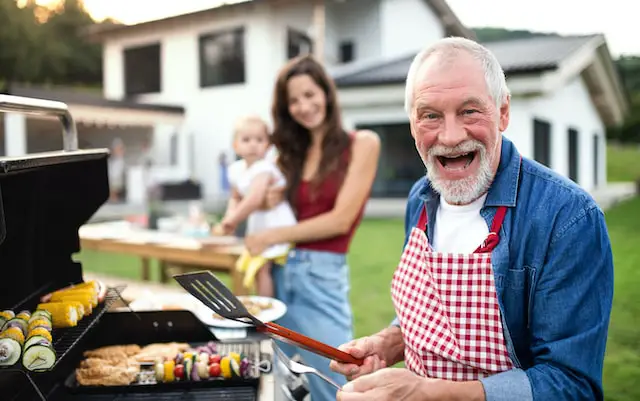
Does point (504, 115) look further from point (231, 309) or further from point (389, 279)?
point (389, 279)

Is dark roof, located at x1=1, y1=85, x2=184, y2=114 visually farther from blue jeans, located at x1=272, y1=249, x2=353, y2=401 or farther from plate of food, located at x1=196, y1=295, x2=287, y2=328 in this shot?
plate of food, located at x1=196, y1=295, x2=287, y2=328

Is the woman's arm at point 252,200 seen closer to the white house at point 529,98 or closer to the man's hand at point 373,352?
the man's hand at point 373,352

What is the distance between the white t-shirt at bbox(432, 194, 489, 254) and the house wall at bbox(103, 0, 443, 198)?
1440 centimetres

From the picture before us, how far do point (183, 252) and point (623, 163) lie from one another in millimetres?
34064

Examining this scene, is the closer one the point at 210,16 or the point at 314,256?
the point at 314,256

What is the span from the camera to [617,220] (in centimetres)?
1288

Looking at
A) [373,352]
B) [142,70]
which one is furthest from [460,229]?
[142,70]

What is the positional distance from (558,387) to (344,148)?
1.63m

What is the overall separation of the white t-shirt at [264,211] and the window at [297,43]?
43.4ft

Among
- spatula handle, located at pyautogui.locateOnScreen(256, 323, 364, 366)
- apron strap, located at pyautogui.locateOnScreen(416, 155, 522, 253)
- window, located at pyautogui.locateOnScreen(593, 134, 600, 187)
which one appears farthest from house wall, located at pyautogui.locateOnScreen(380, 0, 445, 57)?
spatula handle, located at pyautogui.locateOnScreen(256, 323, 364, 366)

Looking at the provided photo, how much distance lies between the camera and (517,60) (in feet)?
40.0

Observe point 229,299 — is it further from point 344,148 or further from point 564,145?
point 564,145

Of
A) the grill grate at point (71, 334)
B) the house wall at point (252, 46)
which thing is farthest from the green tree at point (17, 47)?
the grill grate at point (71, 334)

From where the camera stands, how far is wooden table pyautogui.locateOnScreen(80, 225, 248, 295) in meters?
4.65
